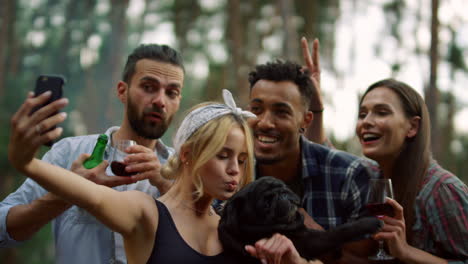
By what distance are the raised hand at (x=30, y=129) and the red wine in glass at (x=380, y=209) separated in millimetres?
2037

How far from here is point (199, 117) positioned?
9.59 ft

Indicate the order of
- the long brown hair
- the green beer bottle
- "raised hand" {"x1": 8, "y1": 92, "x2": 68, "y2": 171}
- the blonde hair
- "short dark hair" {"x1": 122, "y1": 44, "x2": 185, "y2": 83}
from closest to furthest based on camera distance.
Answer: "raised hand" {"x1": 8, "y1": 92, "x2": 68, "y2": 171} → the blonde hair → the green beer bottle → the long brown hair → "short dark hair" {"x1": 122, "y1": 44, "x2": 185, "y2": 83}

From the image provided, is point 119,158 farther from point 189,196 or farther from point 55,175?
point 55,175

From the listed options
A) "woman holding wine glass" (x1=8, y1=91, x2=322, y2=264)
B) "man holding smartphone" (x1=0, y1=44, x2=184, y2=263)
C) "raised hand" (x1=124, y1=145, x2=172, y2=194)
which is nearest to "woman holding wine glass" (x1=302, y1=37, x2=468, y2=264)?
"woman holding wine glass" (x1=8, y1=91, x2=322, y2=264)

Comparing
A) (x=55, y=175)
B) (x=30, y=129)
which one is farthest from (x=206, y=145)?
(x=30, y=129)

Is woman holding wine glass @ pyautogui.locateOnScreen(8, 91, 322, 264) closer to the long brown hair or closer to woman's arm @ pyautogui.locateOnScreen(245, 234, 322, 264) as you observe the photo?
woman's arm @ pyautogui.locateOnScreen(245, 234, 322, 264)

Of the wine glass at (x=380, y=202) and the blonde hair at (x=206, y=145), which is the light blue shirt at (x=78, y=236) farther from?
the wine glass at (x=380, y=202)

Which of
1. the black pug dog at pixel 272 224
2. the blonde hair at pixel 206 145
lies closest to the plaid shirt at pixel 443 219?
the black pug dog at pixel 272 224

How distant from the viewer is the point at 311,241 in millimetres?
2736

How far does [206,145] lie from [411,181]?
170 cm

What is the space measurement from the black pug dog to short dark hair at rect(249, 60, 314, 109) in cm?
191

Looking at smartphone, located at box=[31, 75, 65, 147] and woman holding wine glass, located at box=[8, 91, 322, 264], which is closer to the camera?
smartphone, located at box=[31, 75, 65, 147]

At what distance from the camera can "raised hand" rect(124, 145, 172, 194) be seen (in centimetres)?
296

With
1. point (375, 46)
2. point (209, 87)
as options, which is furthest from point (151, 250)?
point (375, 46)
